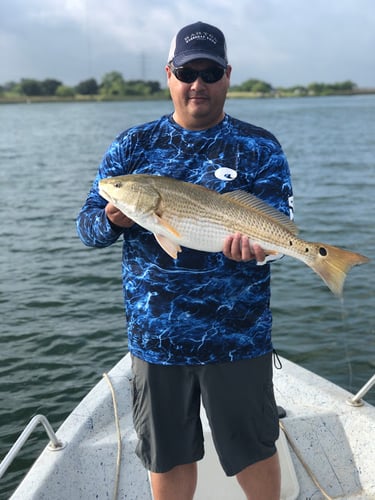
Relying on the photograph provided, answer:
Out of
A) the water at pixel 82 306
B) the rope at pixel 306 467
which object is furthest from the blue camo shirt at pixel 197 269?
the water at pixel 82 306

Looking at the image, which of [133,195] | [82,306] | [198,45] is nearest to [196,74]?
[198,45]

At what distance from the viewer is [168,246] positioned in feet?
10.5

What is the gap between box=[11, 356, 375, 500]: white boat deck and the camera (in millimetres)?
4648

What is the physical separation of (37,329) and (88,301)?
1.51 meters

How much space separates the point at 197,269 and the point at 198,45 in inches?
51.8

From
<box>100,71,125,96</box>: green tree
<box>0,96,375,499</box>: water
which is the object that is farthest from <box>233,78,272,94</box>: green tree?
<box>0,96,375,499</box>: water

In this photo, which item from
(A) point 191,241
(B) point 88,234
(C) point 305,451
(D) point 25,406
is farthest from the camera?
(D) point 25,406

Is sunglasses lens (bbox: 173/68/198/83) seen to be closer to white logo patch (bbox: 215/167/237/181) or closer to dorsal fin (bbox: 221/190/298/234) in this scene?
white logo patch (bbox: 215/167/237/181)

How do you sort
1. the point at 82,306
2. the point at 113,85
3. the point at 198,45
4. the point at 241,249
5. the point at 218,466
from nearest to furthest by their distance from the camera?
the point at 241,249
the point at 198,45
the point at 218,466
the point at 82,306
the point at 113,85

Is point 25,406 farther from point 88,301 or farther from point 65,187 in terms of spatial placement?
point 65,187

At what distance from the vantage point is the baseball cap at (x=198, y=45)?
3.35 metres

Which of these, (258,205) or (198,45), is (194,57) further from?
(258,205)

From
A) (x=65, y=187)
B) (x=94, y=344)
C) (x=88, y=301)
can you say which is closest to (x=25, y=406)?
(x=94, y=344)

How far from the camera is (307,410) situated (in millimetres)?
5180
